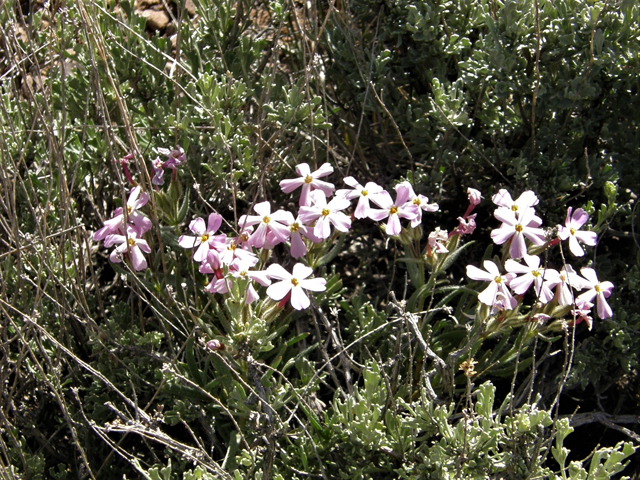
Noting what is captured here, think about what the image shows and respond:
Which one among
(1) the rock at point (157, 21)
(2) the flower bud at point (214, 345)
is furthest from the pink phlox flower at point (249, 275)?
(1) the rock at point (157, 21)

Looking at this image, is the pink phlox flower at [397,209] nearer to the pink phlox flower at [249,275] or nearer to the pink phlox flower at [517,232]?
the pink phlox flower at [517,232]

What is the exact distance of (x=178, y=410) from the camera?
6.02 ft

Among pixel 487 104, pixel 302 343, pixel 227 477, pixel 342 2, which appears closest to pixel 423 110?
pixel 487 104

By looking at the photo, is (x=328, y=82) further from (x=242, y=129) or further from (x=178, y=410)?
(x=178, y=410)

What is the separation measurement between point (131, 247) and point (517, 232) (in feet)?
3.43

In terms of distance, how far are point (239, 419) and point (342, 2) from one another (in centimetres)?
144

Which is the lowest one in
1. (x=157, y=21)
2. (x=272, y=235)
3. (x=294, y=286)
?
(x=294, y=286)

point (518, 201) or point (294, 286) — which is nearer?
point (294, 286)

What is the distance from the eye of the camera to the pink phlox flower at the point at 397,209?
5.90 ft

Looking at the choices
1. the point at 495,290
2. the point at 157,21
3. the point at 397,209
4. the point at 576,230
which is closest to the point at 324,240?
the point at 397,209

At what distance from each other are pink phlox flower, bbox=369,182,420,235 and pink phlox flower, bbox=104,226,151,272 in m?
0.63

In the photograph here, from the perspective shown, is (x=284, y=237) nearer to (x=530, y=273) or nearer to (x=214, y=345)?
(x=214, y=345)

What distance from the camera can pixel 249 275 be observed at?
167 cm

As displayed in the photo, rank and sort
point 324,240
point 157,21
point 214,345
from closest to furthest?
point 214,345 → point 324,240 → point 157,21
